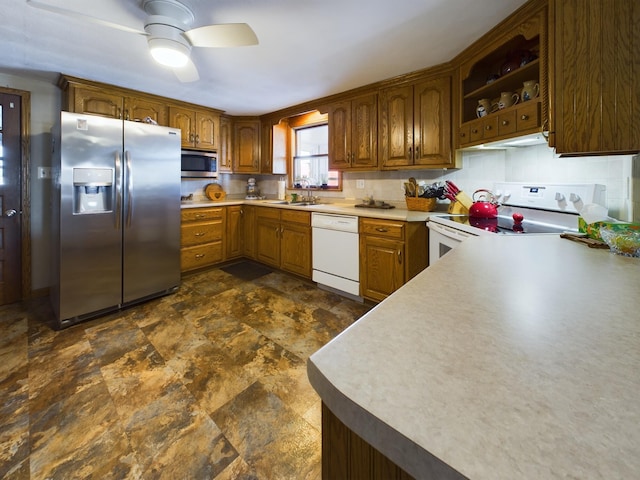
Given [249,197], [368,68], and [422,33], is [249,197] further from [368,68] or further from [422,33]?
[422,33]

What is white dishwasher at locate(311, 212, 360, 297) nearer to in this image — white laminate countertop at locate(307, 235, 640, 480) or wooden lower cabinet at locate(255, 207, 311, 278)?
wooden lower cabinet at locate(255, 207, 311, 278)

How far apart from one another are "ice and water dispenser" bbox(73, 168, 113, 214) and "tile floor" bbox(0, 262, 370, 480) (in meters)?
0.96

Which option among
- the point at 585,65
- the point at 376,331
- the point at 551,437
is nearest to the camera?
the point at 551,437

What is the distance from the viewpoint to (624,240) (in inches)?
39.9

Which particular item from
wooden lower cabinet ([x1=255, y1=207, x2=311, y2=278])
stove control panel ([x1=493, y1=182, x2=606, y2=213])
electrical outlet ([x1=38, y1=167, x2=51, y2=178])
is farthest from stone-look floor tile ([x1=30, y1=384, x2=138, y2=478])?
stove control panel ([x1=493, y1=182, x2=606, y2=213])

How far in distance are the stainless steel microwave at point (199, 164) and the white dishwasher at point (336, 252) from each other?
170cm

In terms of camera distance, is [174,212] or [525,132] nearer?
[525,132]

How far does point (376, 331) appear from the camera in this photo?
1.59 feet

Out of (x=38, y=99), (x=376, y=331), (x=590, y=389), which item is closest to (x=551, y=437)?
(x=590, y=389)

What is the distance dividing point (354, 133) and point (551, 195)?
193 centimetres

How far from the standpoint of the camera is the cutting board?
4176 mm

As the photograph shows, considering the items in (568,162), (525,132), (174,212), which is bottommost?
(174,212)

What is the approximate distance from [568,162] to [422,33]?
4.23 ft

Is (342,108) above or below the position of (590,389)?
above
